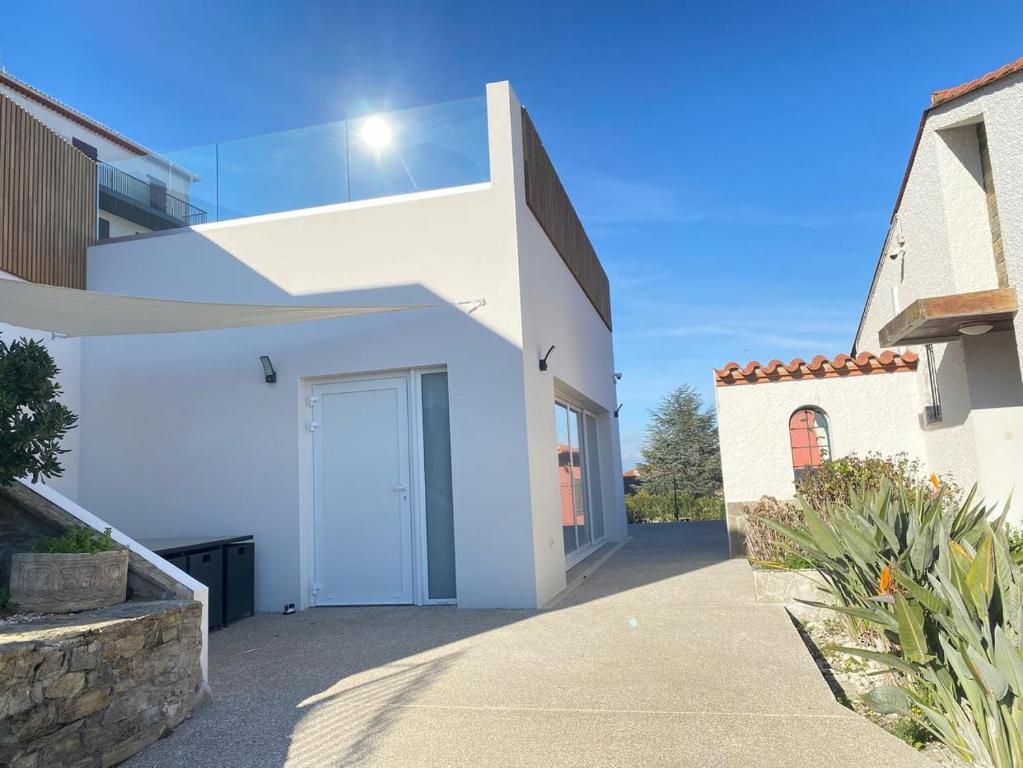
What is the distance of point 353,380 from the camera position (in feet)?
31.2

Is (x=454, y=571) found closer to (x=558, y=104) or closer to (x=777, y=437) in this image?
(x=777, y=437)

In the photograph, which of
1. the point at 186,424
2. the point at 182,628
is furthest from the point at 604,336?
the point at 182,628

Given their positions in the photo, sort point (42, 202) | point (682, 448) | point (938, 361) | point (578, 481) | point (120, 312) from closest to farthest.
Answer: point (120, 312) → point (42, 202) → point (938, 361) → point (578, 481) → point (682, 448)

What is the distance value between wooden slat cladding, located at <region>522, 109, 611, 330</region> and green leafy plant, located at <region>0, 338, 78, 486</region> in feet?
21.5

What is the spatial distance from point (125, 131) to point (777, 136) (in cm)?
1927

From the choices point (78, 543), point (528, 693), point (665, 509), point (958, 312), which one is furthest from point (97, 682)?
point (665, 509)

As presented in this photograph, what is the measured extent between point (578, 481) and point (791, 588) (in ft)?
20.3

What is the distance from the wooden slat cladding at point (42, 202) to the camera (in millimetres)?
9172

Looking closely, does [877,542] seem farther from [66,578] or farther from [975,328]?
[66,578]

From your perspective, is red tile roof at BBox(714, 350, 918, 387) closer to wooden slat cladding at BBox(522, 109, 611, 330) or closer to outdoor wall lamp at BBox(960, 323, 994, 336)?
outdoor wall lamp at BBox(960, 323, 994, 336)

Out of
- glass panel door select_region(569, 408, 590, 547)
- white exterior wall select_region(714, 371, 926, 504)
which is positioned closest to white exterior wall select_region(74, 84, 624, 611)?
glass panel door select_region(569, 408, 590, 547)

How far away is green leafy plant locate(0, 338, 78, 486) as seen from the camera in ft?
17.4

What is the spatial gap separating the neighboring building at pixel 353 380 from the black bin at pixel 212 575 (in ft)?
2.76

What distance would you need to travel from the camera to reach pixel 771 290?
23578mm
